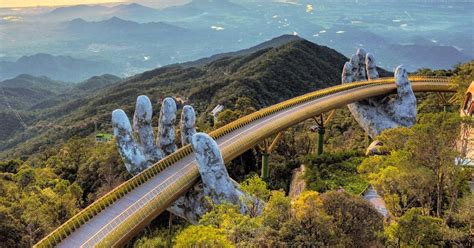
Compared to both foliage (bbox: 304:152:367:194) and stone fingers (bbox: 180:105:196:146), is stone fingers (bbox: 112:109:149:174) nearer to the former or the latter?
stone fingers (bbox: 180:105:196:146)

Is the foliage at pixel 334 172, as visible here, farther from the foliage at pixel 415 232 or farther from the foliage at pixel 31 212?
the foliage at pixel 31 212

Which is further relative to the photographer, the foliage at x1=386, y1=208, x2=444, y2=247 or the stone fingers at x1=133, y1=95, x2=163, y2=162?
the stone fingers at x1=133, y1=95, x2=163, y2=162

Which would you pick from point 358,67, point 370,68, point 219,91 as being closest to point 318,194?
point 370,68

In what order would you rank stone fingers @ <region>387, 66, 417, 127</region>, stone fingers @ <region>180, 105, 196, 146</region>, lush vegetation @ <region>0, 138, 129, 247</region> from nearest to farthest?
lush vegetation @ <region>0, 138, 129, 247</region> < stone fingers @ <region>180, 105, 196, 146</region> < stone fingers @ <region>387, 66, 417, 127</region>

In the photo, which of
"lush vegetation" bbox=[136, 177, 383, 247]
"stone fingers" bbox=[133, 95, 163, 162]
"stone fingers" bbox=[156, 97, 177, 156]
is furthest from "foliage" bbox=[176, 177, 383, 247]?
"stone fingers" bbox=[156, 97, 177, 156]

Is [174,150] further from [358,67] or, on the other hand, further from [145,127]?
[358,67]

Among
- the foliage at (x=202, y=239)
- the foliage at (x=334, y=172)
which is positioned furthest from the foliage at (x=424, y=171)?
the foliage at (x=202, y=239)

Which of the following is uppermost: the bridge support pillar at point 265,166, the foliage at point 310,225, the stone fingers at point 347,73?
the foliage at point 310,225
